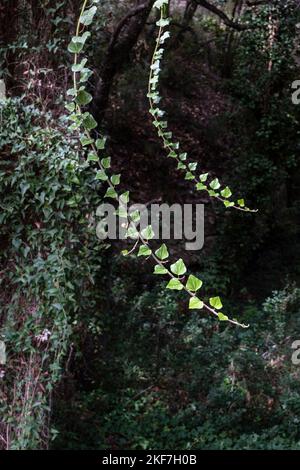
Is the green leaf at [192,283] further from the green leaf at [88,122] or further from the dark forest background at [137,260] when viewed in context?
the dark forest background at [137,260]

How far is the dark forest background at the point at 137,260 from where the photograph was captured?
3559 millimetres

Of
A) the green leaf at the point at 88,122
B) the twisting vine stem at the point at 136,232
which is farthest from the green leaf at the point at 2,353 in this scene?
the green leaf at the point at 88,122

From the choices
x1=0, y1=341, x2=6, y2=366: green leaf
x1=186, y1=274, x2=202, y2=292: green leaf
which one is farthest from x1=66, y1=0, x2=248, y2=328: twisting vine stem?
x1=0, y1=341, x2=6, y2=366: green leaf

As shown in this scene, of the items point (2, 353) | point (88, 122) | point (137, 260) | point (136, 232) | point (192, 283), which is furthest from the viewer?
point (137, 260)

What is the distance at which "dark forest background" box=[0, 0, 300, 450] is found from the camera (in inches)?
140

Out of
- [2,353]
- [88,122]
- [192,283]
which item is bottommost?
[2,353]

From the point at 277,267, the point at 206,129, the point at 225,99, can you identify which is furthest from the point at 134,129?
the point at 277,267

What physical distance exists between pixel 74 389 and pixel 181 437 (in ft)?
2.92

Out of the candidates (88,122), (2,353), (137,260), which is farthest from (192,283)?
(137,260)

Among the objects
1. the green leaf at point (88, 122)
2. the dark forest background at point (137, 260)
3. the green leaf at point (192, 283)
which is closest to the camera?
the green leaf at point (192, 283)

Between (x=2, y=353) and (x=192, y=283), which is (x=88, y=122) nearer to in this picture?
(x=192, y=283)

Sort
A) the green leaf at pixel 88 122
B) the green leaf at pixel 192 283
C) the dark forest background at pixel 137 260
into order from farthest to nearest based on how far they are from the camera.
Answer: the dark forest background at pixel 137 260 < the green leaf at pixel 88 122 < the green leaf at pixel 192 283

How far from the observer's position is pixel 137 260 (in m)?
7.06

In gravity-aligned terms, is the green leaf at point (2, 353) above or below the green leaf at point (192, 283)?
below
